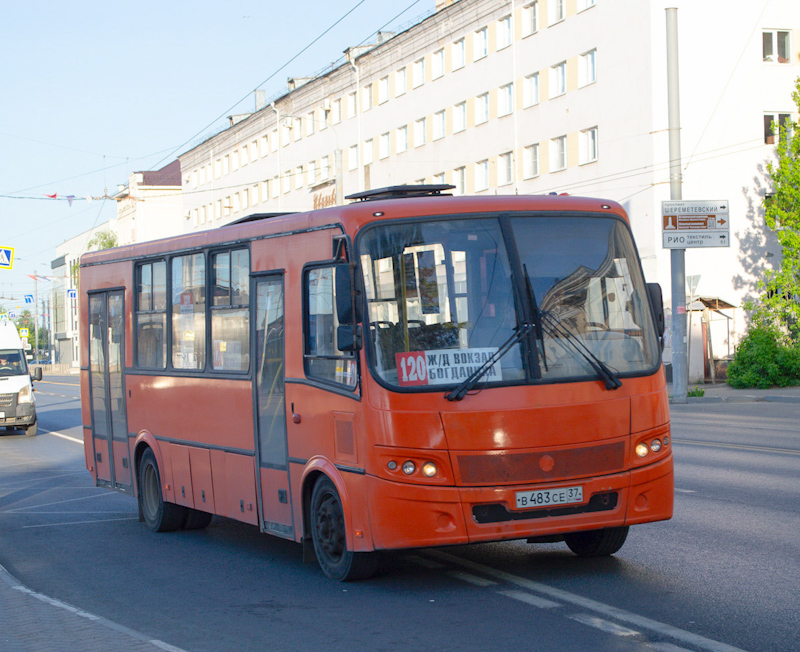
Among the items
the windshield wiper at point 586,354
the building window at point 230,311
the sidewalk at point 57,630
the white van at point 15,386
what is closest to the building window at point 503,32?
the white van at point 15,386

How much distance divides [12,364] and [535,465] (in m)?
22.4

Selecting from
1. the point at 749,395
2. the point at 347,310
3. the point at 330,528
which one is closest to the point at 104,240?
the point at 749,395

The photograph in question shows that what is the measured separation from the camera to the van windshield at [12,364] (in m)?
27.3

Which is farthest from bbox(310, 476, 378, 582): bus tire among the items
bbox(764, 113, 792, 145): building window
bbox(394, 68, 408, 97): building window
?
bbox(394, 68, 408, 97): building window

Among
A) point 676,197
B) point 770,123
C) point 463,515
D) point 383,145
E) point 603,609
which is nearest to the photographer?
point 603,609

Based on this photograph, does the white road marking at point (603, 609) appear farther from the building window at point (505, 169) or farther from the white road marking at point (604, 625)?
the building window at point (505, 169)

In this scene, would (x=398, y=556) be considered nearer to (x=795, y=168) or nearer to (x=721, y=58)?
(x=795, y=168)

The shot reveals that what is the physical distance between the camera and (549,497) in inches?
291

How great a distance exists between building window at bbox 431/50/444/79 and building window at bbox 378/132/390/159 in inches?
233

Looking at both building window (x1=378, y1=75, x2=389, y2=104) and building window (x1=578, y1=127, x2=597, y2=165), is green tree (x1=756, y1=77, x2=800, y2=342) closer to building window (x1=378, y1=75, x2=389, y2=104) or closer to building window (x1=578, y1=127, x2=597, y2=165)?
building window (x1=578, y1=127, x2=597, y2=165)

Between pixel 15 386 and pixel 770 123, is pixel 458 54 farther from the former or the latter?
pixel 15 386

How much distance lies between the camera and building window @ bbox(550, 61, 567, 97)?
44781mm

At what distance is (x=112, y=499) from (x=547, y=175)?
1340 inches

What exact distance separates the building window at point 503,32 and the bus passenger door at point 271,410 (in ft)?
136
